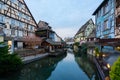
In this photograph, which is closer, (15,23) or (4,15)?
(4,15)

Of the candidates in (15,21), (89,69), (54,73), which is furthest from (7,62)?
(15,21)

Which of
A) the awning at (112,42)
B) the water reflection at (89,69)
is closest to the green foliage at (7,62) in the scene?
the water reflection at (89,69)

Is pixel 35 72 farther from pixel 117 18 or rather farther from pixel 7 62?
pixel 117 18

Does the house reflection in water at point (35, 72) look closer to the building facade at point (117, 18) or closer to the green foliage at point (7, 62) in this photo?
the green foliage at point (7, 62)

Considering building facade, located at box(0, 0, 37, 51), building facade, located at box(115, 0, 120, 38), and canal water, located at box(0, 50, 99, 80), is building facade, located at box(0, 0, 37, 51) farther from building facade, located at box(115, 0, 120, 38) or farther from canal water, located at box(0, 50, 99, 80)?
building facade, located at box(115, 0, 120, 38)

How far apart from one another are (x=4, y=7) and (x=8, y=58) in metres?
17.2

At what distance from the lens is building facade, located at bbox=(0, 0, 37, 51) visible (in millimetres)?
32097

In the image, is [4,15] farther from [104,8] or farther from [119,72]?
[119,72]

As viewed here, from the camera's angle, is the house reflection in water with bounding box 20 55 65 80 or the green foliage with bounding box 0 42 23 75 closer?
the green foliage with bounding box 0 42 23 75

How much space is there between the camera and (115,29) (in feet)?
63.8

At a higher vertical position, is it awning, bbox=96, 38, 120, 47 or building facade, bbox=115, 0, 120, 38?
building facade, bbox=115, 0, 120, 38

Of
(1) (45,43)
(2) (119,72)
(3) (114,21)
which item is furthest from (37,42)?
(2) (119,72)

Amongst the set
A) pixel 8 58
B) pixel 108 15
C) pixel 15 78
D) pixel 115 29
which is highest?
pixel 108 15

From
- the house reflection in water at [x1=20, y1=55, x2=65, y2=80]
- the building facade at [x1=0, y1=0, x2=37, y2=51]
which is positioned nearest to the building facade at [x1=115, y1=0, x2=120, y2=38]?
the house reflection in water at [x1=20, y1=55, x2=65, y2=80]
